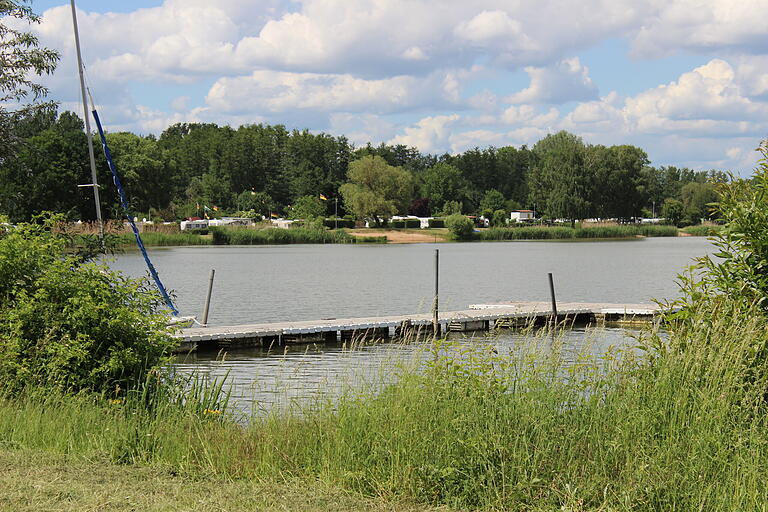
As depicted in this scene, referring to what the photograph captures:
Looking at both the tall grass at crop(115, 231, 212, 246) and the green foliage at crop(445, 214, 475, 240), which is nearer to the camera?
the tall grass at crop(115, 231, 212, 246)

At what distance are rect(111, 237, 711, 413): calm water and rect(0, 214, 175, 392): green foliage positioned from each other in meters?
2.27

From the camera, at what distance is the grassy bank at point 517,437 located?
5.98 m

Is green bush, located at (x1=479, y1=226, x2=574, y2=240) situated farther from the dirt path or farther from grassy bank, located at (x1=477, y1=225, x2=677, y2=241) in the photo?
the dirt path

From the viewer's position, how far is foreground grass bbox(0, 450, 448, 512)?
18.9ft

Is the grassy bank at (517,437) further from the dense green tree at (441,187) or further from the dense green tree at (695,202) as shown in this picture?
the dense green tree at (441,187)

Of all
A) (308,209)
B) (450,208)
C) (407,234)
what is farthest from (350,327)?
(450,208)

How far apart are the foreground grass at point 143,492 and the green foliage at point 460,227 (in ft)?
312

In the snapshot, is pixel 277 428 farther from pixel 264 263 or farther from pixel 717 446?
pixel 264 263

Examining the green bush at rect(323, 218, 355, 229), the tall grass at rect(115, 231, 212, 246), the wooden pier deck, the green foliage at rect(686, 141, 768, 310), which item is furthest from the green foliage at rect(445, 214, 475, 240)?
the green foliage at rect(686, 141, 768, 310)

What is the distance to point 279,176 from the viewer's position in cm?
12962

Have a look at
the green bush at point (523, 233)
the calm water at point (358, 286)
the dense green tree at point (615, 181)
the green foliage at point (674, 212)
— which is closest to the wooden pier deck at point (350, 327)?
the calm water at point (358, 286)

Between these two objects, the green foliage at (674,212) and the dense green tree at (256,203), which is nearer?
the dense green tree at (256,203)

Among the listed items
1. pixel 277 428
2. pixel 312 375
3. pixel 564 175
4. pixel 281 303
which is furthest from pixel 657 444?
pixel 564 175

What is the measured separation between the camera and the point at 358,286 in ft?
140
